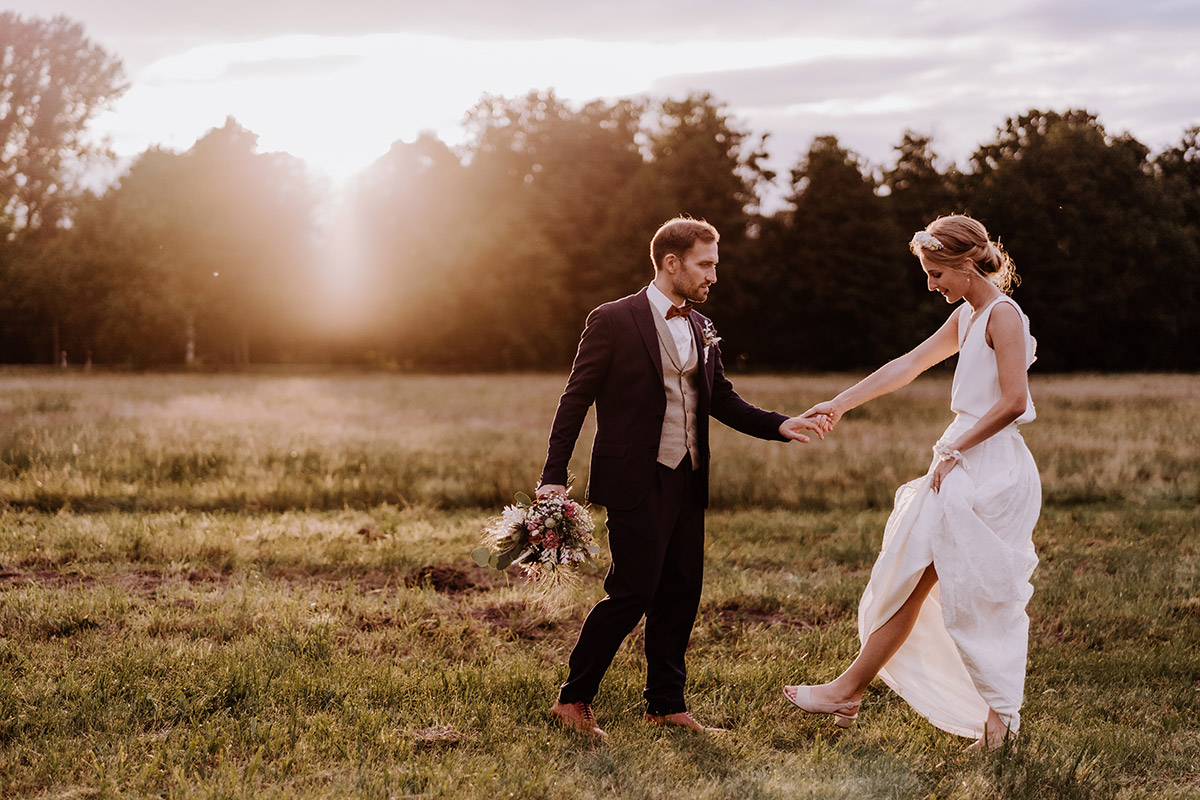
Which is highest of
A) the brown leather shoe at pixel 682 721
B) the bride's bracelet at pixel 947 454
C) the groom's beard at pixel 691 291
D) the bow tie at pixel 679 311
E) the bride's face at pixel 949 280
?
the bride's face at pixel 949 280

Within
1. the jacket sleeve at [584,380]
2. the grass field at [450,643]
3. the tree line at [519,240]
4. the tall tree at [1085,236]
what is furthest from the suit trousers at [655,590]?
the tree line at [519,240]

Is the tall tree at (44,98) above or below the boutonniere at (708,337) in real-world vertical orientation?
above

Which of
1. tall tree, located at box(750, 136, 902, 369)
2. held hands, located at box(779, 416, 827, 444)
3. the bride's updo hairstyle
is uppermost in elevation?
tall tree, located at box(750, 136, 902, 369)

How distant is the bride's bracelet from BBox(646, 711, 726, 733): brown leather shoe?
1761 millimetres

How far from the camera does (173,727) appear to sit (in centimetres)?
474

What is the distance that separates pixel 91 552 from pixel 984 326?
24.0ft

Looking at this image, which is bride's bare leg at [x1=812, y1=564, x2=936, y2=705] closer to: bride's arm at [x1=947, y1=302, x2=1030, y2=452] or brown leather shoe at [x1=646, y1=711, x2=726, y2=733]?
brown leather shoe at [x1=646, y1=711, x2=726, y2=733]

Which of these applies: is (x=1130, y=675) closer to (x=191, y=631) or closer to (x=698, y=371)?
(x=698, y=371)

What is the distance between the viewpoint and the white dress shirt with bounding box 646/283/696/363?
484cm

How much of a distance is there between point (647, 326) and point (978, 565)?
195 centimetres

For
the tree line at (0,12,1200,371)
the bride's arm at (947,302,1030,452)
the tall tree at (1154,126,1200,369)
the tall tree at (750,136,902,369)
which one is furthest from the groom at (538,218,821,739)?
the tall tree at (1154,126,1200,369)

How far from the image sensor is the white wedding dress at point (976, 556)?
182 inches

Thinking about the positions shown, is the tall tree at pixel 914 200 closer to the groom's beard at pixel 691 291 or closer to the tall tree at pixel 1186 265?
the tall tree at pixel 1186 265

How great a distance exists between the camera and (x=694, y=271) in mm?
4758
